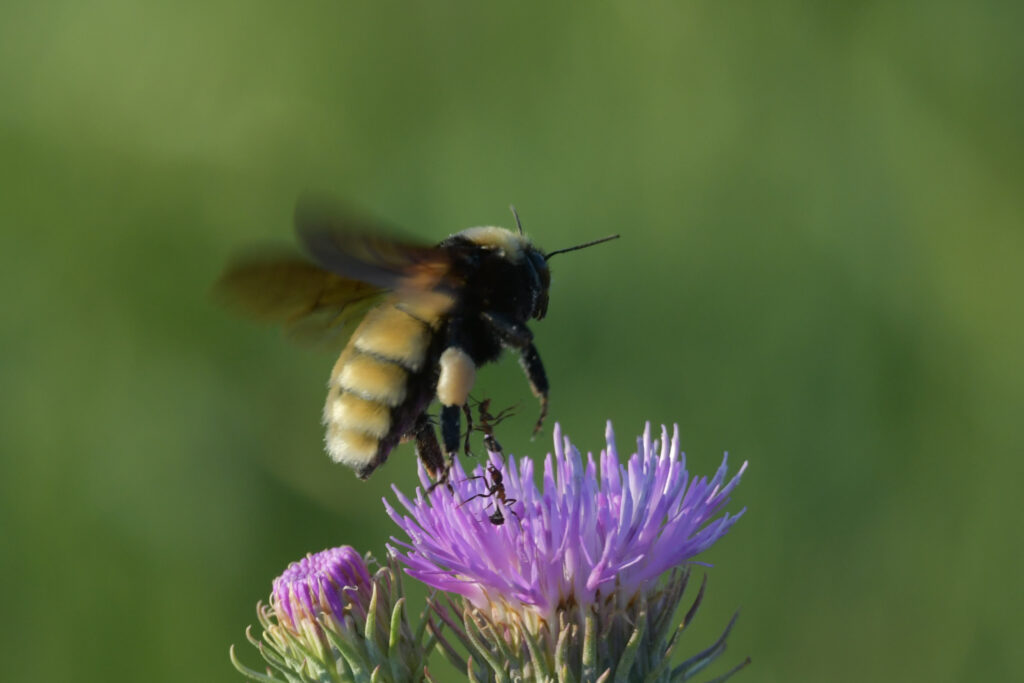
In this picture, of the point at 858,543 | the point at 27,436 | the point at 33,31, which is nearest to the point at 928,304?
the point at 858,543

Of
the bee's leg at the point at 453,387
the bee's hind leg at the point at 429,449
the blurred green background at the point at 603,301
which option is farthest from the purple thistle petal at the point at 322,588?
the blurred green background at the point at 603,301

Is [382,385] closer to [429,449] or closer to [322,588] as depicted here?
[429,449]

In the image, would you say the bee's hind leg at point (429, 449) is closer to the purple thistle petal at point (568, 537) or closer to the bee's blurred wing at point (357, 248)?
the purple thistle petal at point (568, 537)

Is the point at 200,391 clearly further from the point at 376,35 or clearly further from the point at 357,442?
the point at 357,442

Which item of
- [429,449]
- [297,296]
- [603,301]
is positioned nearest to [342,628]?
[429,449]

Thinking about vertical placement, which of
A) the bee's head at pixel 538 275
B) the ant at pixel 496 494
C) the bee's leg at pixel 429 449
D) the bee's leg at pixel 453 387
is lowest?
the ant at pixel 496 494

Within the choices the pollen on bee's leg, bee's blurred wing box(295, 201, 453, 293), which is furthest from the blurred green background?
bee's blurred wing box(295, 201, 453, 293)

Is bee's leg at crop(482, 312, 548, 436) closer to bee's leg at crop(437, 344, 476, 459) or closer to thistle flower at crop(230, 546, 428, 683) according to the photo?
bee's leg at crop(437, 344, 476, 459)
